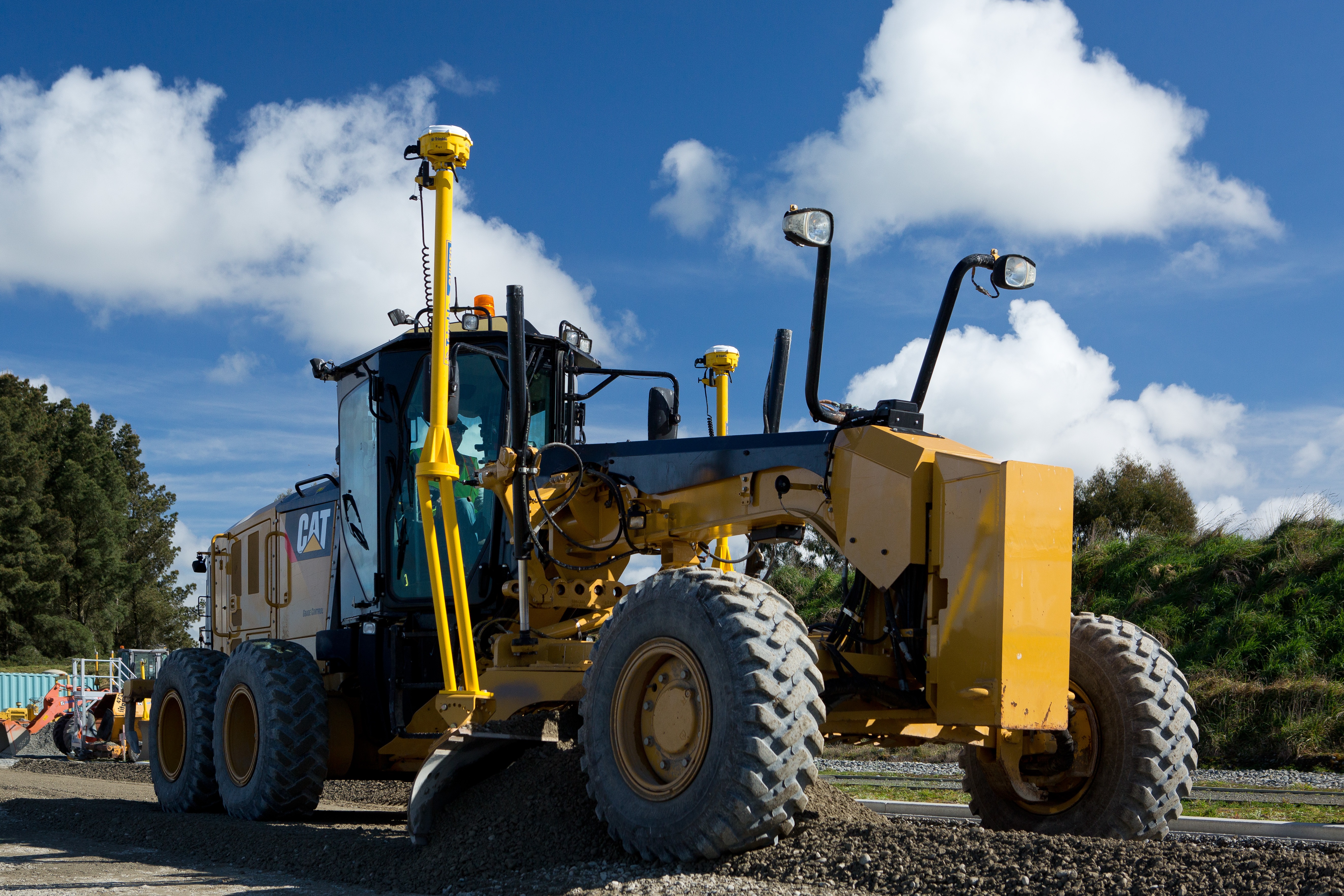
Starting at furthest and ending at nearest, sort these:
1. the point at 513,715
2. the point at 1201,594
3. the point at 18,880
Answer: the point at 1201,594 < the point at 513,715 < the point at 18,880

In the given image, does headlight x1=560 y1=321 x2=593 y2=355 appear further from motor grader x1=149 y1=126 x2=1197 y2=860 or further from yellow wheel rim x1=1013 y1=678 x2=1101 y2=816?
yellow wheel rim x1=1013 y1=678 x2=1101 y2=816

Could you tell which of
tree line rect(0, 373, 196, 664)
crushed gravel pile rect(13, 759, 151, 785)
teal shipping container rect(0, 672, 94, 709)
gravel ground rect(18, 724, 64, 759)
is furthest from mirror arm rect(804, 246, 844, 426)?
tree line rect(0, 373, 196, 664)

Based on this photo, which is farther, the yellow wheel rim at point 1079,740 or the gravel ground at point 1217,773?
the gravel ground at point 1217,773

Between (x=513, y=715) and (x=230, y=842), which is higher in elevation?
(x=513, y=715)

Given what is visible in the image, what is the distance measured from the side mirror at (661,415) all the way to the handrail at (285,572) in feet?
12.8

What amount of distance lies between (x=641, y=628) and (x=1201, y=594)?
1636 centimetres

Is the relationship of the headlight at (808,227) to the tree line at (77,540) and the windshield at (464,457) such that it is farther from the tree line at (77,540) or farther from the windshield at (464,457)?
the tree line at (77,540)

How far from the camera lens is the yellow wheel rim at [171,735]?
9.30 m

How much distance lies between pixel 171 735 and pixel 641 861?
6.05m

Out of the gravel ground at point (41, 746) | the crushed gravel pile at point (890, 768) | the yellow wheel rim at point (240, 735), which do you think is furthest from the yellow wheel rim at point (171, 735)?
the gravel ground at point (41, 746)

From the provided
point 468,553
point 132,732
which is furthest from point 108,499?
point 468,553

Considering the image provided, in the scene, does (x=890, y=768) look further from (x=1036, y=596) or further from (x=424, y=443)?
(x=1036, y=596)

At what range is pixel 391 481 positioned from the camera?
26.7ft

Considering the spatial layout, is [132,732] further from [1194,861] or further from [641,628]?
[1194,861]
